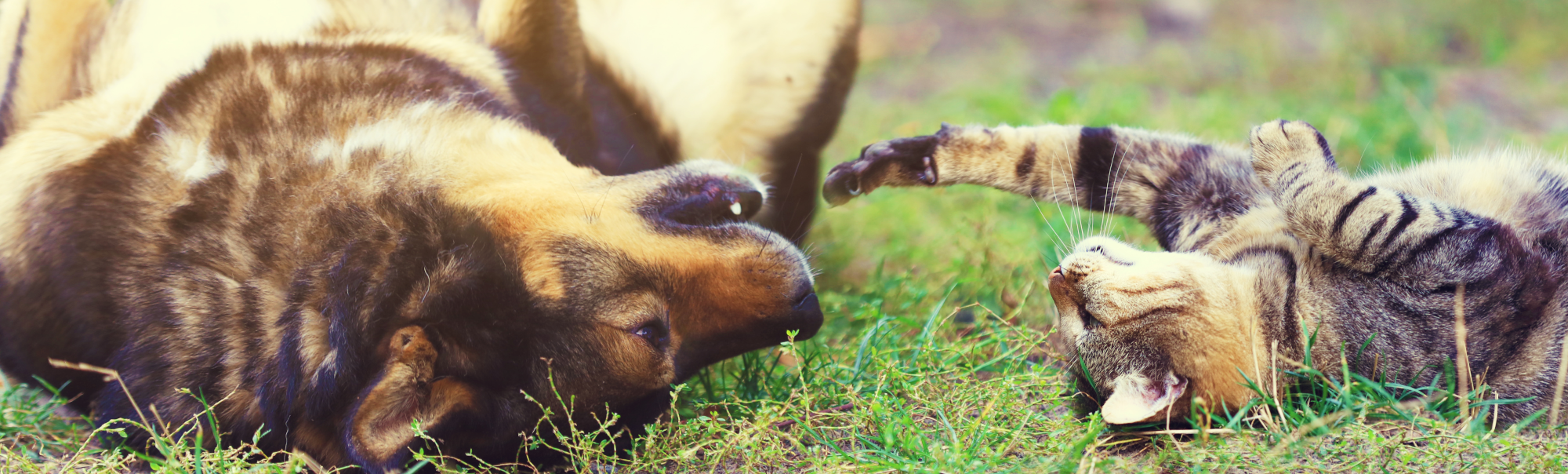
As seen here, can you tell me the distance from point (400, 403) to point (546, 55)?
1.39m

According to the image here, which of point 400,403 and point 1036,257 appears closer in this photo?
point 400,403

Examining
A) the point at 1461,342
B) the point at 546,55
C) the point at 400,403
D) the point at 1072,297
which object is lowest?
the point at 400,403

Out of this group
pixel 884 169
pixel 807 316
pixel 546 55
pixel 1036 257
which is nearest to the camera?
Result: pixel 807 316

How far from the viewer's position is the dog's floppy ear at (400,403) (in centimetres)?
212

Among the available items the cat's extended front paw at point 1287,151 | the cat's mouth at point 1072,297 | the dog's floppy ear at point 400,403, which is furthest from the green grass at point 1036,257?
the cat's extended front paw at point 1287,151

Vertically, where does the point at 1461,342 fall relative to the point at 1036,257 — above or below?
above

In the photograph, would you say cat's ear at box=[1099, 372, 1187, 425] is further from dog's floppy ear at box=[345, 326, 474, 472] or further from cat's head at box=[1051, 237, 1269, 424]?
dog's floppy ear at box=[345, 326, 474, 472]

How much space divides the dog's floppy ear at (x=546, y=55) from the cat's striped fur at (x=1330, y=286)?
5.16ft

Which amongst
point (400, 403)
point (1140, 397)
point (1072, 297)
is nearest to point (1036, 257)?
point (1072, 297)

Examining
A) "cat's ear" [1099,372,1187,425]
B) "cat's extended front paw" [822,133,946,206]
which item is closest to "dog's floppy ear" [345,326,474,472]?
"cat's extended front paw" [822,133,946,206]

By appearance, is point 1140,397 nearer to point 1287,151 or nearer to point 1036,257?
point 1287,151

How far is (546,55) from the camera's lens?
3.15 metres

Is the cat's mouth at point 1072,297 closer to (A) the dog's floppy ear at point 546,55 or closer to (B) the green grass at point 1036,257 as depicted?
(B) the green grass at point 1036,257

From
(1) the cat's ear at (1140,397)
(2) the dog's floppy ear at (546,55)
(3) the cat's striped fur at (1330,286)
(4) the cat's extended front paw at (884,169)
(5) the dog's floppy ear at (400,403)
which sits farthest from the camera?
(2) the dog's floppy ear at (546,55)
